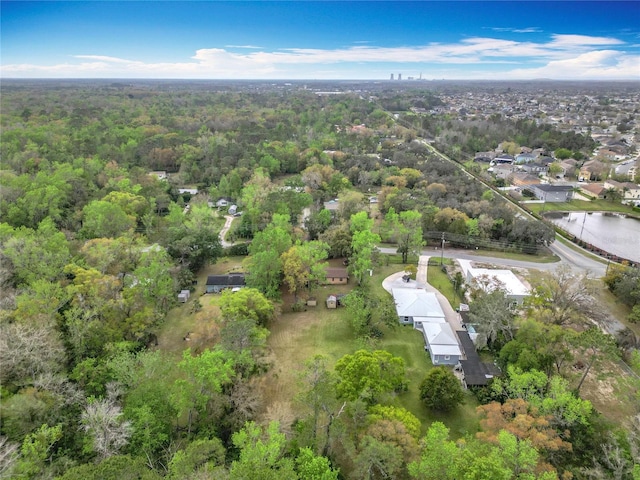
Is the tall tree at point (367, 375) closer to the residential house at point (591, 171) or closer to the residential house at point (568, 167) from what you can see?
the residential house at point (591, 171)

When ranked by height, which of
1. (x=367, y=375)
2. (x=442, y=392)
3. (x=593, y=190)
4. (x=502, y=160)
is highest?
(x=502, y=160)

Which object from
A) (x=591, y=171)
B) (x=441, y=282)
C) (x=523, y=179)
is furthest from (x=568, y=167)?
(x=441, y=282)

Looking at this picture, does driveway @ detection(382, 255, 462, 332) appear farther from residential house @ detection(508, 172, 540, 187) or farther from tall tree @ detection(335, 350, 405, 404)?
residential house @ detection(508, 172, 540, 187)

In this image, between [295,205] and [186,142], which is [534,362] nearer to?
[295,205]

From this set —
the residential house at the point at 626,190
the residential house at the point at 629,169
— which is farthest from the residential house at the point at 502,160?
the residential house at the point at 626,190

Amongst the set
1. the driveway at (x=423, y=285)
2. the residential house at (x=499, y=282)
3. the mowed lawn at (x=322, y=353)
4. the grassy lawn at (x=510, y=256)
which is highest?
the residential house at (x=499, y=282)

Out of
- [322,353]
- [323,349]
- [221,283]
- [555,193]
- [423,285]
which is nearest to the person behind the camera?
[322,353]

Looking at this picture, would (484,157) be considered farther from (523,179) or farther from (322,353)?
(322,353)

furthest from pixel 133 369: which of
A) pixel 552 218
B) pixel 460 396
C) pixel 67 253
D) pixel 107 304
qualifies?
pixel 552 218
